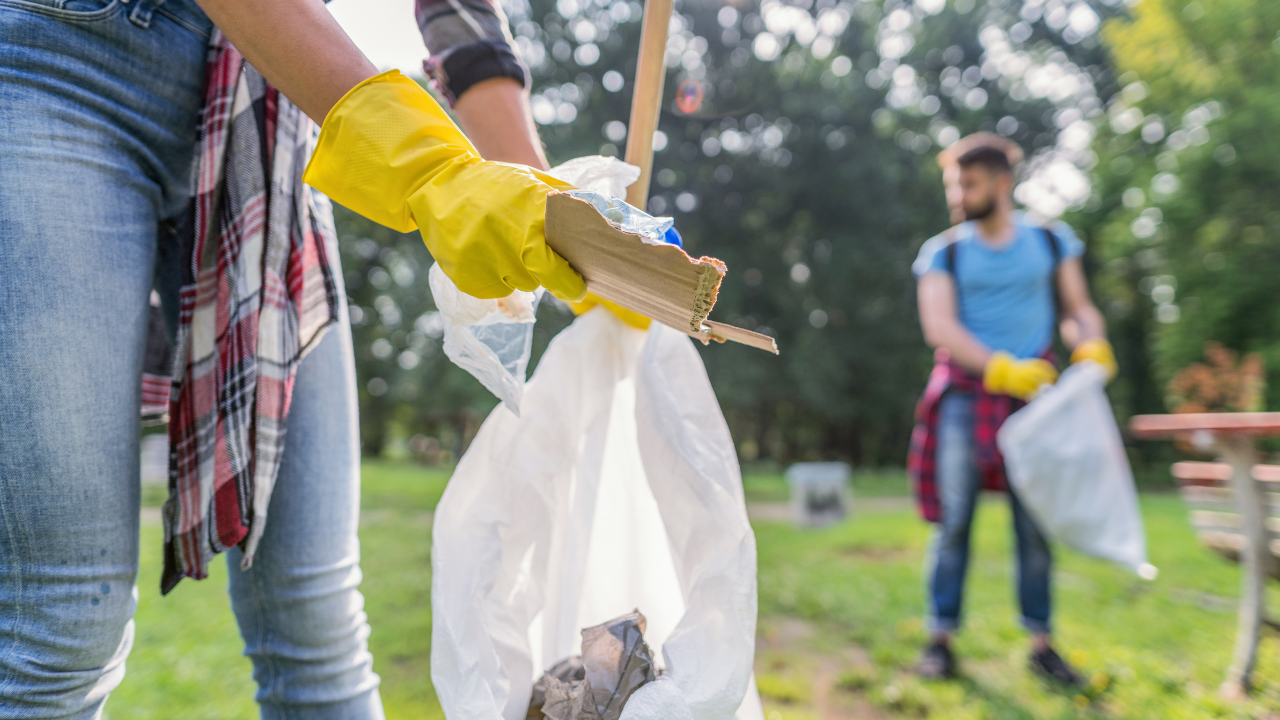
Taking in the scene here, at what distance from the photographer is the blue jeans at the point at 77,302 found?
68 cm

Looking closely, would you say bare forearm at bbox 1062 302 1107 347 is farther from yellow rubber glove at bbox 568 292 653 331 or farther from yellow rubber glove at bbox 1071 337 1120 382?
yellow rubber glove at bbox 568 292 653 331

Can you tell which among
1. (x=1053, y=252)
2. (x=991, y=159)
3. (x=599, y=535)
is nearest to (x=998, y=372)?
(x=1053, y=252)

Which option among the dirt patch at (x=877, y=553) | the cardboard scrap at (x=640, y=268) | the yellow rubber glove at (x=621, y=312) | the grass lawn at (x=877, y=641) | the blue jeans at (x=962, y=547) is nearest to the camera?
the cardboard scrap at (x=640, y=268)

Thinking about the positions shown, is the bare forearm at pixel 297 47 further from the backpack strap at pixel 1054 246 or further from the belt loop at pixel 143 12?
the backpack strap at pixel 1054 246

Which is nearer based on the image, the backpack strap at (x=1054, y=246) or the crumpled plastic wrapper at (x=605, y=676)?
the crumpled plastic wrapper at (x=605, y=676)

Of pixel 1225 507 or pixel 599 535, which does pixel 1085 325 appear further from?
pixel 599 535

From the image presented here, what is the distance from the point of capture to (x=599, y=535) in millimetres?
1057

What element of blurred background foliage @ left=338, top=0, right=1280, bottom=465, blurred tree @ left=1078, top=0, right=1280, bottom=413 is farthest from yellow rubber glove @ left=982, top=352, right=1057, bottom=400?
blurred tree @ left=1078, top=0, right=1280, bottom=413

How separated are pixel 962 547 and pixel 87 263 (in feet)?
7.99

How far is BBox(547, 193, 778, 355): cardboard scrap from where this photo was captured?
590mm

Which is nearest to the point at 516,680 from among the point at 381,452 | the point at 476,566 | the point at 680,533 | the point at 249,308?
the point at 476,566

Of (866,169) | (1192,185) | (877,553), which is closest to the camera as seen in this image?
(877,553)

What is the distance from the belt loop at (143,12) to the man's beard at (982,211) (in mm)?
2513

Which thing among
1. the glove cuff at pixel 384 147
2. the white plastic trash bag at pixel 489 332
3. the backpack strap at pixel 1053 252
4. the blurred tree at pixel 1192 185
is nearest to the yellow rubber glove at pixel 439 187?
the glove cuff at pixel 384 147
